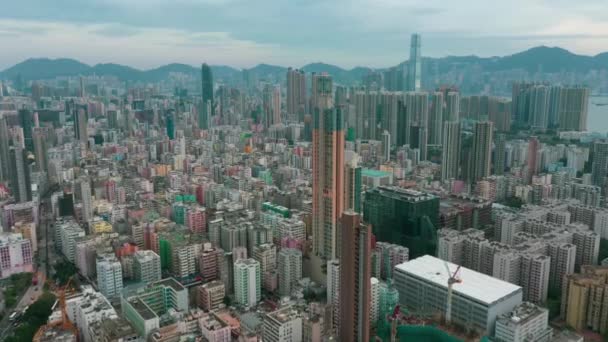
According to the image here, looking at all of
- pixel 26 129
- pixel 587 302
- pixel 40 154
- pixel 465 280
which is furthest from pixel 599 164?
pixel 26 129

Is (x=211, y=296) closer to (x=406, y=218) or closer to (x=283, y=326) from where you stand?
(x=283, y=326)

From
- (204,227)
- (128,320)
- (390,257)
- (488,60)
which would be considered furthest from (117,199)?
(488,60)

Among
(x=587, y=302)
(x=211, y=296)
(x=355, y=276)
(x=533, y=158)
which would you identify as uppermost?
(x=355, y=276)

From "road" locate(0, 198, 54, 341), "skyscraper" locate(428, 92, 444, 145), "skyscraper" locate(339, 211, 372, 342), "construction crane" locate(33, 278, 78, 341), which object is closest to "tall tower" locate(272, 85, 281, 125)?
"skyscraper" locate(428, 92, 444, 145)

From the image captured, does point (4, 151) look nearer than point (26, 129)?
Yes

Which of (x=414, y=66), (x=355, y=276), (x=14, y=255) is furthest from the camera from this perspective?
(x=414, y=66)

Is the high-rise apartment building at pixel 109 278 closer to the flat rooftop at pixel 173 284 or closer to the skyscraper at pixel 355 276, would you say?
the flat rooftop at pixel 173 284
